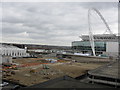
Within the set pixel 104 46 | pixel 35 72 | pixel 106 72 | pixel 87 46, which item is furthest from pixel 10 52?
pixel 106 72

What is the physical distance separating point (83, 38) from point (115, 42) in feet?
88.7

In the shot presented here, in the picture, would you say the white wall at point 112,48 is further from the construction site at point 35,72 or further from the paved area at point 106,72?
the paved area at point 106,72

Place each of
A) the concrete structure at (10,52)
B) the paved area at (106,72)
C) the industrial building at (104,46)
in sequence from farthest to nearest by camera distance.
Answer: the industrial building at (104,46) < the concrete structure at (10,52) < the paved area at (106,72)

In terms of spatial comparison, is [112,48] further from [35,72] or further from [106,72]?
[106,72]

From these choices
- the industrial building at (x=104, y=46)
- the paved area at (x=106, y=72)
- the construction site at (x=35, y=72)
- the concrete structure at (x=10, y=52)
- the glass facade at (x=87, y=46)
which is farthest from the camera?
the glass facade at (x=87, y=46)

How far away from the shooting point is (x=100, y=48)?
95438mm

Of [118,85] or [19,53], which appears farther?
[19,53]

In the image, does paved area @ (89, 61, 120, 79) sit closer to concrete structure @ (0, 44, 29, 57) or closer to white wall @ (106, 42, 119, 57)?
concrete structure @ (0, 44, 29, 57)

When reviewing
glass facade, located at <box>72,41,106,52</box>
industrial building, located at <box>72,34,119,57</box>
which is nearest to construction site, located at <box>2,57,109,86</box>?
industrial building, located at <box>72,34,119,57</box>

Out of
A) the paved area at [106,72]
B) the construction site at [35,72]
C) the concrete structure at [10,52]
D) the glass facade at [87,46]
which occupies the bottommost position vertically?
the construction site at [35,72]

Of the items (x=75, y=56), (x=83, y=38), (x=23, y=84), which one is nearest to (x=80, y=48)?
(x=83, y=38)

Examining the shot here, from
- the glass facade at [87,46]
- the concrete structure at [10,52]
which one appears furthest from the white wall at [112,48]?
the concrete structure at [10,52]

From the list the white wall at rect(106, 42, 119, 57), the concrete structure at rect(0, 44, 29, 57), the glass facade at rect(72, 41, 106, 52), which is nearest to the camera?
the concrete structure at rect(0, 44, 29, 57)

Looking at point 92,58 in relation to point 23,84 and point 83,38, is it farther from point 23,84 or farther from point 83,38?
point 23,84
